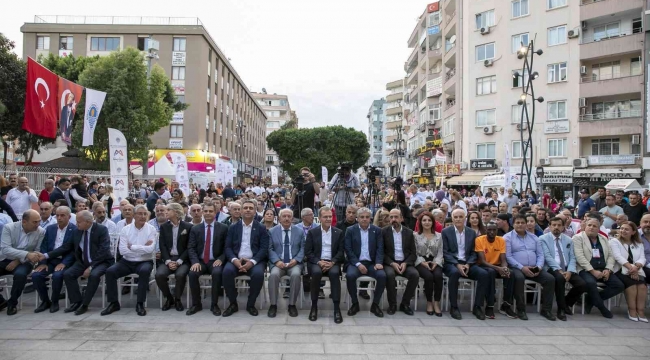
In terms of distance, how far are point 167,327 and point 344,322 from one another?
2.29m

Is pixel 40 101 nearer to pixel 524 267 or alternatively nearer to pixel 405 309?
pixel 405 309

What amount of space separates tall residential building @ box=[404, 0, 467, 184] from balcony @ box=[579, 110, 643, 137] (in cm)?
868

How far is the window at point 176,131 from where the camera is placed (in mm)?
40312

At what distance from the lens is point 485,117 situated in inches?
1293

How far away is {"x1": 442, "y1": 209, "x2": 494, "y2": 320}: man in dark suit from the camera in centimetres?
646

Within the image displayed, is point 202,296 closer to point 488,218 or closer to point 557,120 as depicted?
point 488,218

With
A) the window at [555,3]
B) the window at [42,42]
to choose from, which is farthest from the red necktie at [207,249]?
the window at [42,42]

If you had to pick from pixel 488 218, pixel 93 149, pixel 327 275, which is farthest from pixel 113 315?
pixel 93 149

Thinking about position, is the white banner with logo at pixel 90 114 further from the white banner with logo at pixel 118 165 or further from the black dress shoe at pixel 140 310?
the black dress shoe at pixel 140 310

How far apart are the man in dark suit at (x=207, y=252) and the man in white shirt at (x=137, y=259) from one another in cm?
55

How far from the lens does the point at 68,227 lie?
21.9 feet

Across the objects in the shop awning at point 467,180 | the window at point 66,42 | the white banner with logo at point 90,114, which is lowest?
the shop awning at point 467,180

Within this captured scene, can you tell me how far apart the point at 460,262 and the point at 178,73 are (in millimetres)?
37655

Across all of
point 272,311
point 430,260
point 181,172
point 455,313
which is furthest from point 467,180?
point 272,311
